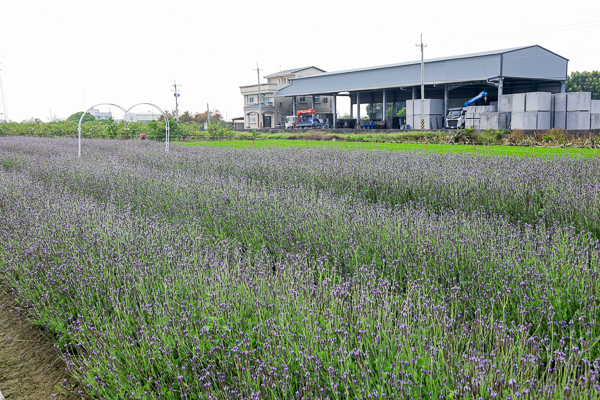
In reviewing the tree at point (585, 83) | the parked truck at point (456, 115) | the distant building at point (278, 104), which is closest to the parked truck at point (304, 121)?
the distant building at point (278, 104)

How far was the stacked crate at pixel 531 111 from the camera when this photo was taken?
957 inches

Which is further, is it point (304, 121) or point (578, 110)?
point (304, 121)

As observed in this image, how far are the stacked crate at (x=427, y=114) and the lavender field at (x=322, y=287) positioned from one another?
23821mm

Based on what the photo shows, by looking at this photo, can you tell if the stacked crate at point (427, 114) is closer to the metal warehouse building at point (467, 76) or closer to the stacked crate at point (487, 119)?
the metal warehouse building at point (467, 76)

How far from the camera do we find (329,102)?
180ft

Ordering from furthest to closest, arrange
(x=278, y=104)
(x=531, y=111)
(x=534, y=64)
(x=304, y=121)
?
(x=278, y=104)
(x=304, y=121)
(x=534, y=64)
(x=531, y=111)

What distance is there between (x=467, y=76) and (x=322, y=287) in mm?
29220

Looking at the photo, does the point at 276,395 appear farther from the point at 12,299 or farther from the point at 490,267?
the point at 12,299

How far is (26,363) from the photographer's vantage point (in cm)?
325

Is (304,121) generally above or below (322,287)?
above

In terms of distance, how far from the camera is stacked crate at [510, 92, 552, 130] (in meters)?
24.3

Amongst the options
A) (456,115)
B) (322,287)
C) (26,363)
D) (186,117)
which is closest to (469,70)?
(456,115)

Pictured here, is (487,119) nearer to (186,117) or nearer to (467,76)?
(467,76)

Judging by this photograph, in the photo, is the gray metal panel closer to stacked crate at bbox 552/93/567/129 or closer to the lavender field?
stacked crate at bbox 552/93/567/129
